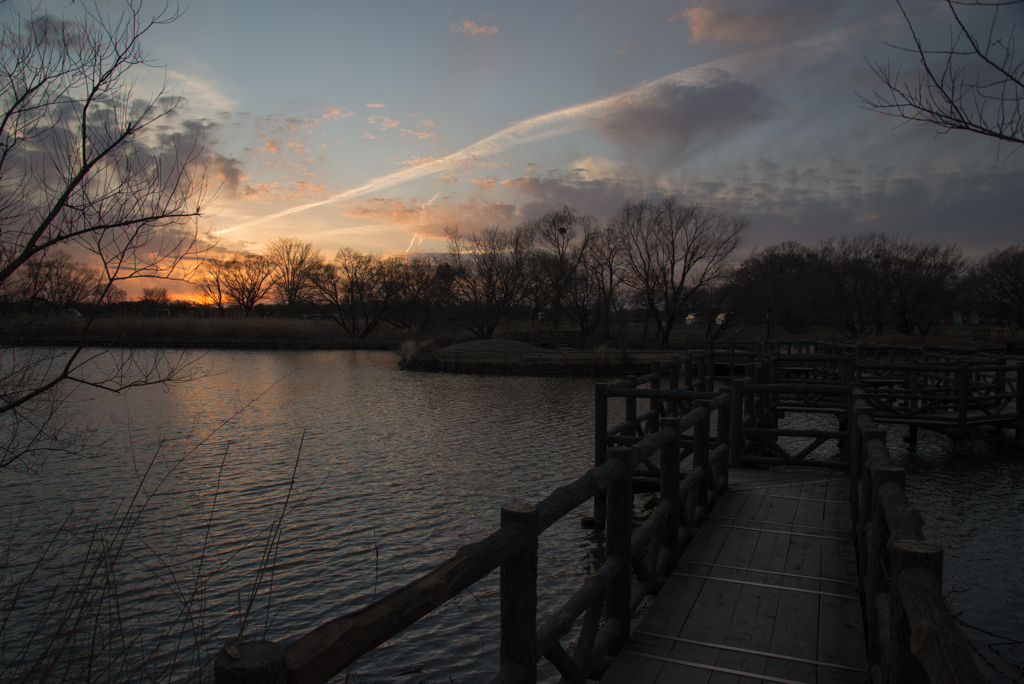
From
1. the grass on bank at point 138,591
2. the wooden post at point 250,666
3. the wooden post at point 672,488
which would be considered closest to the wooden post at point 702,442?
the wooden post at point 672,488

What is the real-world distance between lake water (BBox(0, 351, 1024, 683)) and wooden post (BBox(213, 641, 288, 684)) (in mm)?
2451

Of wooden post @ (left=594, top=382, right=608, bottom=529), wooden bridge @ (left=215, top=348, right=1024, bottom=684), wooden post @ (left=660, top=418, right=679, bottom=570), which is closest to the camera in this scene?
wooden bridge @ (left=215, top=348, right=1024, bottom=684)

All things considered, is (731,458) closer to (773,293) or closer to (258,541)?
(258,541)

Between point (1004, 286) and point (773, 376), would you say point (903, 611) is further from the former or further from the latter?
point (1004, 286)

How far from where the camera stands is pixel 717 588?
517 centimetres

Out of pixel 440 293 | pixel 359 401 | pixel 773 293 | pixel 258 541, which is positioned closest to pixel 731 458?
pixel 258 541

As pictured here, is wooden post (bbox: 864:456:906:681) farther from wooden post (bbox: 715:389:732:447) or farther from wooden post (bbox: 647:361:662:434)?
wooden post (bbox: 647:361:662:434)

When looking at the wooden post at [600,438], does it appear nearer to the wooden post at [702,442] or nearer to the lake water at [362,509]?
the lake water at [362,509]

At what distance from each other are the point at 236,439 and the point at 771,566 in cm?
1621

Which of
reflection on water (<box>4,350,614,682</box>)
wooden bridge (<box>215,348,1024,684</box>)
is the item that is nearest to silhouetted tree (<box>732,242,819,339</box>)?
reflection on water (<box>4,350,614,682</box>)

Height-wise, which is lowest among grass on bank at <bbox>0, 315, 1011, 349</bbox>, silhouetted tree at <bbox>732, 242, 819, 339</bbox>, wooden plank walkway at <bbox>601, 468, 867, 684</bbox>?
wooden plank walkway at <bbox>601, 468, 867, 684</bbox>

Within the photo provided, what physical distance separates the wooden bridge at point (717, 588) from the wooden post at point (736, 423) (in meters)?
0.06

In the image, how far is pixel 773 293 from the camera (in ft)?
176

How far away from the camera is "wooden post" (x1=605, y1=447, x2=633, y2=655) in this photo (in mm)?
4203
